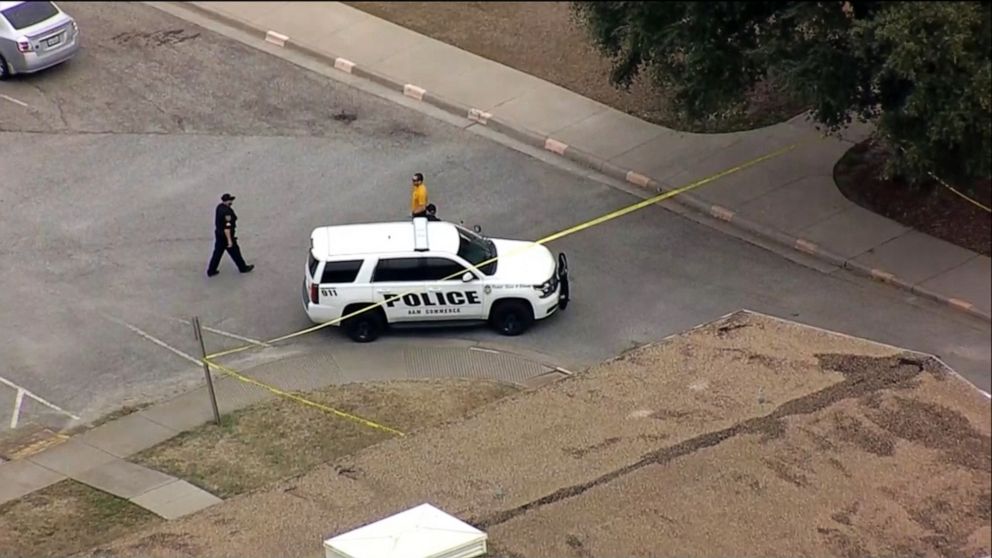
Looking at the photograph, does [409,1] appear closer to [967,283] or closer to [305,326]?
[305,326]

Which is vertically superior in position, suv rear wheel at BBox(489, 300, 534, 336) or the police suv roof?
the police suv roof

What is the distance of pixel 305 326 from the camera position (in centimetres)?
2522

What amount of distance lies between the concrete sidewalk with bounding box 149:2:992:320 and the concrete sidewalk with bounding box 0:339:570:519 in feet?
17.8

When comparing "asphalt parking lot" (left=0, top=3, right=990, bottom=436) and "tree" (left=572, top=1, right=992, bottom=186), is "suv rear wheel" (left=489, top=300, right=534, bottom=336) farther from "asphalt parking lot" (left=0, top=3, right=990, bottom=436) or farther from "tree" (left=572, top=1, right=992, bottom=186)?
"tree" (left=572, top=1, right=992, bottom=186)

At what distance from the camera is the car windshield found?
105 ft

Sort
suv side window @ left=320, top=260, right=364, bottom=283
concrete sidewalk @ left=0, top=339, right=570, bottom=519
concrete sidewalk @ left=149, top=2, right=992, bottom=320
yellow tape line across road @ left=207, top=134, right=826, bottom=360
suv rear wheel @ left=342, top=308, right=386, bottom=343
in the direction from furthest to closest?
concrete sidewalk @ left=149, top=2, right=992, bottom=320 < yellow tape line across road @ left=207, top=134, right=826, bottom=360 < suv rear wheel @ left=342, top=308, right=386, bottom=343 < suv side window @ left=320, top=260, right=364, bottom=283 < concrete sidewalk @ left=0, top=339, right=570, bottom=519

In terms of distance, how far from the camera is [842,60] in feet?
81.3

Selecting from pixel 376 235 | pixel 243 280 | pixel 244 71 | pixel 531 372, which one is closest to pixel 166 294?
pixel 243 280

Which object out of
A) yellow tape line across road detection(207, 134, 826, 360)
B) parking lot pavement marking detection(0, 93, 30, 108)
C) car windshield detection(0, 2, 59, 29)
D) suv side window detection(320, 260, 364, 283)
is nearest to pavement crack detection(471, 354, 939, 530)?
yellow tape line across road detection(207, 134, 826, 360)

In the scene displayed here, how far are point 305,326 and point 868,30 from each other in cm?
900

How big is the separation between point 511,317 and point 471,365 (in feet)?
3.42

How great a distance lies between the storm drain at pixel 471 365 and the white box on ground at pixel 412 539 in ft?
18.0

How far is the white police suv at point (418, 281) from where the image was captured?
2430cm

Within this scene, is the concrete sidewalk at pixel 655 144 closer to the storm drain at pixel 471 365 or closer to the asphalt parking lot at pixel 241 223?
the asphalt parking lot at pixel 241 223
